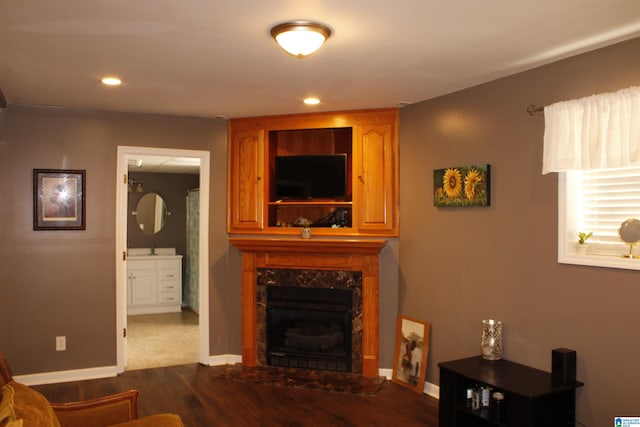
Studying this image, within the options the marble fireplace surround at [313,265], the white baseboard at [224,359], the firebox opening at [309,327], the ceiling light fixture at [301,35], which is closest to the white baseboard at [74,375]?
the marble fireplace surround at [313,265]

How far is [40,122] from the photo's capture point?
14.8 feet

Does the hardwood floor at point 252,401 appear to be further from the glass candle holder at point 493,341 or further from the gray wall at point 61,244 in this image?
the glass candle holder at point 493,341

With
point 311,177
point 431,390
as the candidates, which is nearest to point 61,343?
point 311,177

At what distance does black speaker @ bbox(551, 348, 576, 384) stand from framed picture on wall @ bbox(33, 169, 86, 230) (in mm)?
3938

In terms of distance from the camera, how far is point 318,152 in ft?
16.9

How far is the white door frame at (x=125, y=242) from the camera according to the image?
4.75m

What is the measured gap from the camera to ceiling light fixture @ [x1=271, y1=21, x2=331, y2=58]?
259cm

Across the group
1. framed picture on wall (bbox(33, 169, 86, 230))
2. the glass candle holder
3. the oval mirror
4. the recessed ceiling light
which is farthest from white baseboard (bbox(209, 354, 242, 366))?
the oval mirror

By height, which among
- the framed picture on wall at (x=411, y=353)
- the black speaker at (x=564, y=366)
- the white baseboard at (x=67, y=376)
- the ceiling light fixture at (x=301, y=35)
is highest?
the ceiling light fixture at (x=301, y=35)

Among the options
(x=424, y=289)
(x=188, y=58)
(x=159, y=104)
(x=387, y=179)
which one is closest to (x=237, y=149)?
(x=159, y=104)

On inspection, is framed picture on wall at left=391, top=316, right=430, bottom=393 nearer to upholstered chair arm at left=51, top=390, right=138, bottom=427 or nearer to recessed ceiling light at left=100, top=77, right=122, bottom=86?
upholstered chair arm at left=51, top=390, right=138, bottom=427

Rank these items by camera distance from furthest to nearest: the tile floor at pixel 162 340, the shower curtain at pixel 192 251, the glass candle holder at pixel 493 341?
the shower curtain at pixel 192 251
the tile floor at pixel 162 340
the glass candle holder at pixel 493 341

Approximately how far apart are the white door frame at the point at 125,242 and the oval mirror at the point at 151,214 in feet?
11.4

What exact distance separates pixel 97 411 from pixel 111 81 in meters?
2.26
